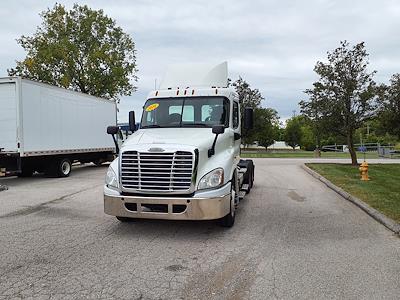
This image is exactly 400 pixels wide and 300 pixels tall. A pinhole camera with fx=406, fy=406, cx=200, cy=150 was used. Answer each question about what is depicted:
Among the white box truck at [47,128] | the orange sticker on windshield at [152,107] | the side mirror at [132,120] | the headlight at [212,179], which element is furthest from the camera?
the white box truck at [47,128]

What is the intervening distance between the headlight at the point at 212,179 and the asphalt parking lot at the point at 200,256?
0.87 m

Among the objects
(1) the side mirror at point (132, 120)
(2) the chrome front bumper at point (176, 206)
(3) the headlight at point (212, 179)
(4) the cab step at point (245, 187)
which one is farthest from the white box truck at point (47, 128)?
(3) the headlight at point (212, 179)

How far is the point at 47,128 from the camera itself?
15734 millimetres

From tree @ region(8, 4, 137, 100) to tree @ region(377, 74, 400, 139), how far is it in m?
21.6

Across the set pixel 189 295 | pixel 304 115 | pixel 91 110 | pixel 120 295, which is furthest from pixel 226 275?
pixel 304 115

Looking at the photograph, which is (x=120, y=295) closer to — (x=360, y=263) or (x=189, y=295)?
(x=189, y=295)

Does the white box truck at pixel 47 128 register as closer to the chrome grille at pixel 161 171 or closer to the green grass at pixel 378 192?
the chrome grille at pixel 161 171

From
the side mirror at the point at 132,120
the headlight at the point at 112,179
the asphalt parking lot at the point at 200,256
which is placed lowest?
the asphalt parking lot at the point at 200,256

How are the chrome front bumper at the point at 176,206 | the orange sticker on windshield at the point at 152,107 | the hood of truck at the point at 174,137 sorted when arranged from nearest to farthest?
the chrome front bumper at the point at 176,206
the hood of truck at the point at 174,137
the orange sticker on windshield at the point at 152,107

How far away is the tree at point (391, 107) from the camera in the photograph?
17422 millimetres

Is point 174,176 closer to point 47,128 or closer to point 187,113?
point 187,113

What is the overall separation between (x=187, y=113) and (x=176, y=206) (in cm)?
234

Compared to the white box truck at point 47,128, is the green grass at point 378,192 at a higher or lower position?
lower

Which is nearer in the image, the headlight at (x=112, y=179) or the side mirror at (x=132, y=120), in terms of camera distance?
the headlight at (x=112, y=179)
